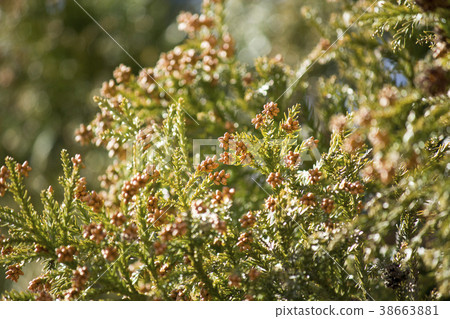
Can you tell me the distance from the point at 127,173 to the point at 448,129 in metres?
0.60

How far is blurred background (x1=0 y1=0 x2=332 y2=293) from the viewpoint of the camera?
5.13ft

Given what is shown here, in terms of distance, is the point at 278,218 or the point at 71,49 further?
the point at 71,49

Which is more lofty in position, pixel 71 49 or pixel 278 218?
pixel 71 49

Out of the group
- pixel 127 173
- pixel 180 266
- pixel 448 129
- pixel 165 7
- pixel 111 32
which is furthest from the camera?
pixel 165 7

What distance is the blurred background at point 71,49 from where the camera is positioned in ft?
5.13

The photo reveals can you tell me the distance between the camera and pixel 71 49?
64.8 inches

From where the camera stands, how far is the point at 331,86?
91 centimetres

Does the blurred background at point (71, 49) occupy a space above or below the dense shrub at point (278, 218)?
above

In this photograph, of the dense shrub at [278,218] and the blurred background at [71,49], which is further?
the blurred background at [71,49]

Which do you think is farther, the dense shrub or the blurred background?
the blurred background

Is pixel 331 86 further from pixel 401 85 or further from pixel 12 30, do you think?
pixel 12 30

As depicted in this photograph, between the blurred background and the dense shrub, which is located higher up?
the blurred background
